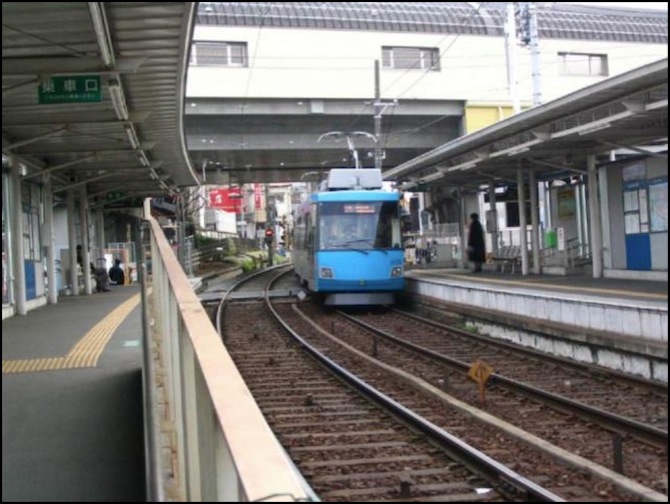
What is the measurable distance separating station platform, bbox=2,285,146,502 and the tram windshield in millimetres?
12519

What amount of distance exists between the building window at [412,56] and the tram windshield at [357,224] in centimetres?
1282

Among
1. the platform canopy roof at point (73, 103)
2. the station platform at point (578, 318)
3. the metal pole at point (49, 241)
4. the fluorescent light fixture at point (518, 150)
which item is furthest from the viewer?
the fluorescent light fixture at point (518, 150)

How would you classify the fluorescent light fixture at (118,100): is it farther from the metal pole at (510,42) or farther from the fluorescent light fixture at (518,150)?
the fluorescent light fixture at (518,150)

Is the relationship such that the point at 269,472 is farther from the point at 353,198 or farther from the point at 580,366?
the point at 353,198

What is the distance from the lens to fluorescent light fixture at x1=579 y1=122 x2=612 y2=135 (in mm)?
3263

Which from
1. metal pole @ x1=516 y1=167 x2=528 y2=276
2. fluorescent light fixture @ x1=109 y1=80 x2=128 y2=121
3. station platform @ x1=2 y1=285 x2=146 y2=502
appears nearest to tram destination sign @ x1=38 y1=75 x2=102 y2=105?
fluorescent light fixture @ x1=109 y1=80 x2=128 y2=121

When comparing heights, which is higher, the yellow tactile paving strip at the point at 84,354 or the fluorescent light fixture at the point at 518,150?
the fluorescent light fixture at the point at 518,150

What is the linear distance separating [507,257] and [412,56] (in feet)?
54.4

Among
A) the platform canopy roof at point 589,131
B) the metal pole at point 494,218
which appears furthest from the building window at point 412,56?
the metal pole at point 494,218

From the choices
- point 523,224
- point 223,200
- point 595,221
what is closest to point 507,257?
point 523,224

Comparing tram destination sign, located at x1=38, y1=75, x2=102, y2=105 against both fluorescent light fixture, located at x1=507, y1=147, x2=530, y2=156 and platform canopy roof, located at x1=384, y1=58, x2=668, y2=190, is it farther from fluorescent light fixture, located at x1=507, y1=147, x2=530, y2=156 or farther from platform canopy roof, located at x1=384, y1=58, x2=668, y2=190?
fluorescent light fixture, located at x1=507, y1=147, x2=530, y2=156

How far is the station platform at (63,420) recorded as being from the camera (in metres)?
2.17

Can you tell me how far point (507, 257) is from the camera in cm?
1956

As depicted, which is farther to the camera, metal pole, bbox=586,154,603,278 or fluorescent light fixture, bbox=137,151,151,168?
metal pole, bbox=586,154,603,278
